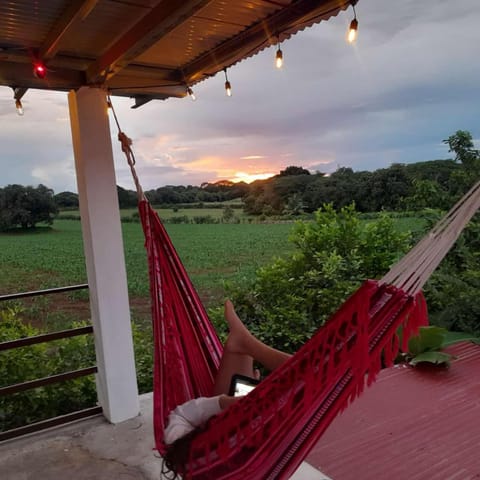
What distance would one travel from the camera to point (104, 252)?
7.47 ft

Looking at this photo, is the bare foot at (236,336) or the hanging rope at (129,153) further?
the hanging rope at (129,153)

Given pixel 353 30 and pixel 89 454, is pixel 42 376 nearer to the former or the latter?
pixel 89 454

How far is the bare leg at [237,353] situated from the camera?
5.02 ft

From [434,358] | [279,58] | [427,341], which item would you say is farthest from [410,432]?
[279,58]

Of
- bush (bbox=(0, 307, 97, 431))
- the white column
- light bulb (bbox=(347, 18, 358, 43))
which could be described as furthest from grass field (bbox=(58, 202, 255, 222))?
light bulb (bbox=(347, 18, 358, 43))

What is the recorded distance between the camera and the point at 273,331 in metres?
3.55

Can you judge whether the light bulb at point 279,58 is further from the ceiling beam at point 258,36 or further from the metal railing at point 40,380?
the metal railing at point 40,380

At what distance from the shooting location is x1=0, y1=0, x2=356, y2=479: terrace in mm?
Answer: 1546

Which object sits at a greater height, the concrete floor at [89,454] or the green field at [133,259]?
the green field at [133,259]

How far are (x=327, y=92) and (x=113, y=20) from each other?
9.53ft

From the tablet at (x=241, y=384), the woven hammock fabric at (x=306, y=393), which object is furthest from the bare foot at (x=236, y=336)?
the woven hammock fabric at (x=306, y=393)

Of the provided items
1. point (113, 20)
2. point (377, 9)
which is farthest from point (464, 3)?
point (113, 20)

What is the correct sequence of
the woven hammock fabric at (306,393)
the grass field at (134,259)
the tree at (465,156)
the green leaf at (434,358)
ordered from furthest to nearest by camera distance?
1. the tree at (465,156)
2. the grass field at (134,259)
3. the green leaf at (434,358)
4. the woven hammock fabric at (306,393)

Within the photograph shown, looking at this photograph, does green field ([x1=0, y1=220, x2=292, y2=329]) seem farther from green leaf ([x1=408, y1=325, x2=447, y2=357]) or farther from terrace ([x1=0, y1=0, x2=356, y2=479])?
green leaf ([x1=408, y1=325, x2=447, y2=357])
